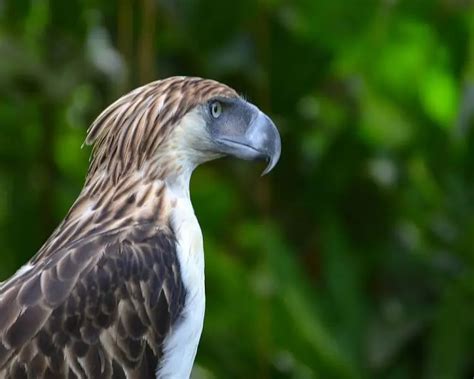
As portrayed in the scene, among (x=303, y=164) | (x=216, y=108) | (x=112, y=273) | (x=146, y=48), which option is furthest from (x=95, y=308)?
(x=303, y=164)

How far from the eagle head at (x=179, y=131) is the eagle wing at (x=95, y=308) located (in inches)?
9.0

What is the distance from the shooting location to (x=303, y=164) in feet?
19.8

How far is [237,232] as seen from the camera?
20.3ft

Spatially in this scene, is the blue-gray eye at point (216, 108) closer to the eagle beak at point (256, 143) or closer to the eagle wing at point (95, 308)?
the eagle beak at point (256, 143)

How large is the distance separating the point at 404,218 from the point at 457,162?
568 mm

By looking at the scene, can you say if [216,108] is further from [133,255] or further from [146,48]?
[146,48]

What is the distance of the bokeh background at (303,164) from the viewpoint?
212 inches

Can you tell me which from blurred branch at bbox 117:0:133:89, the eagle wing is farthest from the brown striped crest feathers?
blurred branch at bbox 117:0:133:89

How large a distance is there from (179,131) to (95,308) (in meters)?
0.57

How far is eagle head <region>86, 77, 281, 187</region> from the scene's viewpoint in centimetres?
341

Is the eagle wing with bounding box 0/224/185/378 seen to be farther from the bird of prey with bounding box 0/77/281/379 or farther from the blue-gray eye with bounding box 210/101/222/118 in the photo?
the blue-gray eye with bounding box 210/101/222/118

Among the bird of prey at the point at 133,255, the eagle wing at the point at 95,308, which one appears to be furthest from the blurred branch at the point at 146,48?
the eagle wing at the point at 95,308

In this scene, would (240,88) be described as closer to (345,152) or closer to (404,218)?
(345,152)

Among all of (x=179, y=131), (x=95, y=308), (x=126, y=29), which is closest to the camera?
(x=95, y=308)
